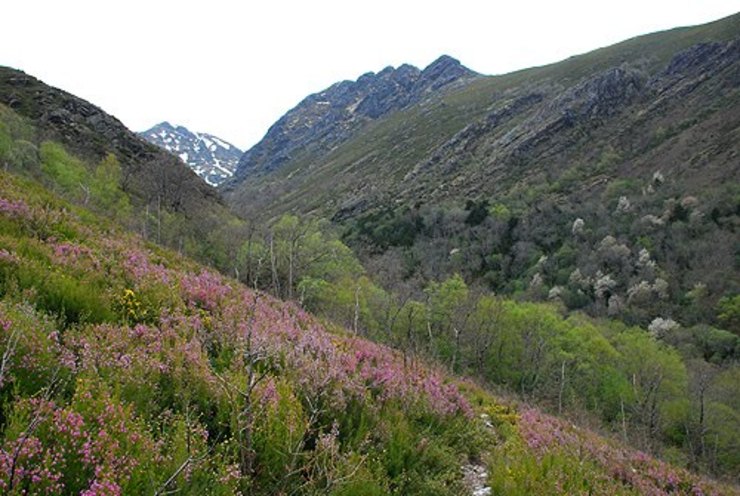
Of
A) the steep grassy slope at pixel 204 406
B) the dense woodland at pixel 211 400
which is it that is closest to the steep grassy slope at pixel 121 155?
the dense woodland at pixel 211 400

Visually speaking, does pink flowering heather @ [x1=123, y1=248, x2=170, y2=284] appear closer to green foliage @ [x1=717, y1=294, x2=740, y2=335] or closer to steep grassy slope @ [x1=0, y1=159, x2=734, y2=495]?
steep grassy slope @ [x1=0, y1=159, x2=734, y2=495]

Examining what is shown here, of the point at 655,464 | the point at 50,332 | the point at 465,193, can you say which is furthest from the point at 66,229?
the point at 465,193

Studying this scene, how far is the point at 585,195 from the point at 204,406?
123215 millimetres

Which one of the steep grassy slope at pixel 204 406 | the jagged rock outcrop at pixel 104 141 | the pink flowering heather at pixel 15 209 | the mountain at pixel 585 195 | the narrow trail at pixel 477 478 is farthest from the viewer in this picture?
the mountain at pixel 585 195

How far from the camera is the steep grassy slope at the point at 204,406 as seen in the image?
3.42 metres

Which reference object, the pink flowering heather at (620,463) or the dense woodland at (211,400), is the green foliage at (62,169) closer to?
the dense woodland at (211,400)

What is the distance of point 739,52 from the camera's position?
466 ft

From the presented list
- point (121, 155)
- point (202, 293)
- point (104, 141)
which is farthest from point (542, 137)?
point (202, 293)

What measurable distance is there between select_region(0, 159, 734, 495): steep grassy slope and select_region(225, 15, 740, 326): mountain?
2689 inches

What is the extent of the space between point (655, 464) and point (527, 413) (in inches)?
94.5

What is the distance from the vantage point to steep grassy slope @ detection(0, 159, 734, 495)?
3.42 metres

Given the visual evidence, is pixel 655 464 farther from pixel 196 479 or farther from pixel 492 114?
pixel 492 114

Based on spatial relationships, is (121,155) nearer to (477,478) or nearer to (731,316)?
(477,478)

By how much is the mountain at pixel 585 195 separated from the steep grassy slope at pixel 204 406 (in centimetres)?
6830
